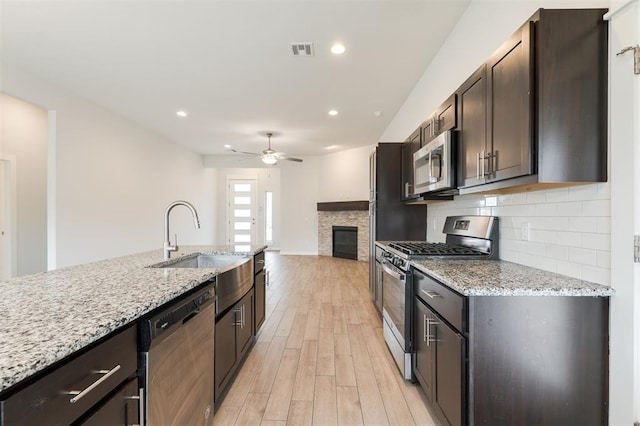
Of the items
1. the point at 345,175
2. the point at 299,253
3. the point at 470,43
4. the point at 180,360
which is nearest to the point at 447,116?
the point at 470,43

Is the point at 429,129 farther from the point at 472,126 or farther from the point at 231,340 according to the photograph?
the point at 231,340

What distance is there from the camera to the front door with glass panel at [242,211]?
34.3ft

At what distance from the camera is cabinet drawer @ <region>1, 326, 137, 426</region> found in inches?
24.2

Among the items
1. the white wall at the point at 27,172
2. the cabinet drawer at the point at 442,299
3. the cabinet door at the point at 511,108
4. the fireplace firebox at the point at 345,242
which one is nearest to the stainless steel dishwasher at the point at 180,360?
the cabinet drawer at the point at 442,299

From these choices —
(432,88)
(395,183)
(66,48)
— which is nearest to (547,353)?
(395,183)

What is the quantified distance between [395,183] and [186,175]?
613cm

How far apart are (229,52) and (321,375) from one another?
128 inches

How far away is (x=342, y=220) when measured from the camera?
8.12 m

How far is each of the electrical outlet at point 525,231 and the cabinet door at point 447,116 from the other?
83 cm

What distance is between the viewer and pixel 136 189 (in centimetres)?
566

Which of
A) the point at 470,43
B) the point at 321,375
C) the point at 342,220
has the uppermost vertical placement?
the point at 470,43

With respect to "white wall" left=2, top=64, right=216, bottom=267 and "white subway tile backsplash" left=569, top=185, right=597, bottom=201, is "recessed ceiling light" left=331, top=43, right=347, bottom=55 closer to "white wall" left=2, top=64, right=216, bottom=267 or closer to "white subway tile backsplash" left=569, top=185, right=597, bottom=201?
"white subway tile backsplash" left=569, top=185, right=597, bottom=201

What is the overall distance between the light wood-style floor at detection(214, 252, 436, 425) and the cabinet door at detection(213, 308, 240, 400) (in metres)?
0.20

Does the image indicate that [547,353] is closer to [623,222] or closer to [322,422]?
[623,222]
